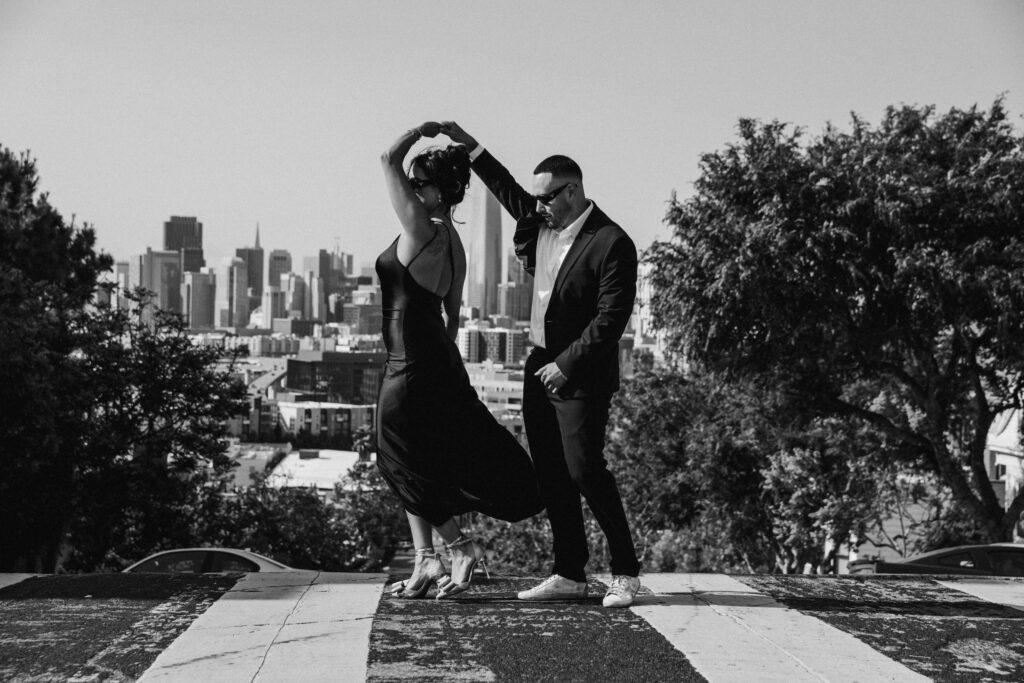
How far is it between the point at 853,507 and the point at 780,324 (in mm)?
5006

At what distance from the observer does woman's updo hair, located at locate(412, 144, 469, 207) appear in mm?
5180

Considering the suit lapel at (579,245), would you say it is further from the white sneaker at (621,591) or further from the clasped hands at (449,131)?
the white sneaker at (621,591)

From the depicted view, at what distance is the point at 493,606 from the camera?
5.01m

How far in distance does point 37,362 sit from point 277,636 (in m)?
14.9

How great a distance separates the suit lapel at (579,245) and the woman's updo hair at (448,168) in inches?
21.9

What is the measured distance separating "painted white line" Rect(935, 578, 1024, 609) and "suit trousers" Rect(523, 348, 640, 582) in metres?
1.78

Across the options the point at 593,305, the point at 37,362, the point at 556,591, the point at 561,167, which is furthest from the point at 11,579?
the point at 37,362

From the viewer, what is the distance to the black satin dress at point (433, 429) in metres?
5.09

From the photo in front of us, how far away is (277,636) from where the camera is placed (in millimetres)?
4402

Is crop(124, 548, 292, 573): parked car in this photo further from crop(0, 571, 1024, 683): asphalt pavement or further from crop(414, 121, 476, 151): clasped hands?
crop(414, 121, 476, 151): clasped hands

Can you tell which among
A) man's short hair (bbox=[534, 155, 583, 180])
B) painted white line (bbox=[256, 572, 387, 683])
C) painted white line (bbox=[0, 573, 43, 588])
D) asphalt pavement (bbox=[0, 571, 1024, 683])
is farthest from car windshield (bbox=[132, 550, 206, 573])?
man's short hair (bbox=[534, 155, 583, 180])

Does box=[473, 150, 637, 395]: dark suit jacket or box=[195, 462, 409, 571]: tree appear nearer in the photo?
box=[473, 150, 637, 395]: dark suit jacket

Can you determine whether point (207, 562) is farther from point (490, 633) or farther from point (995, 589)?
point (490, 633)

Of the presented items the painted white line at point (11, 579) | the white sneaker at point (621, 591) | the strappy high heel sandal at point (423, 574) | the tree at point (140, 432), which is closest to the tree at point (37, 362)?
the tree at point (140, 432)
